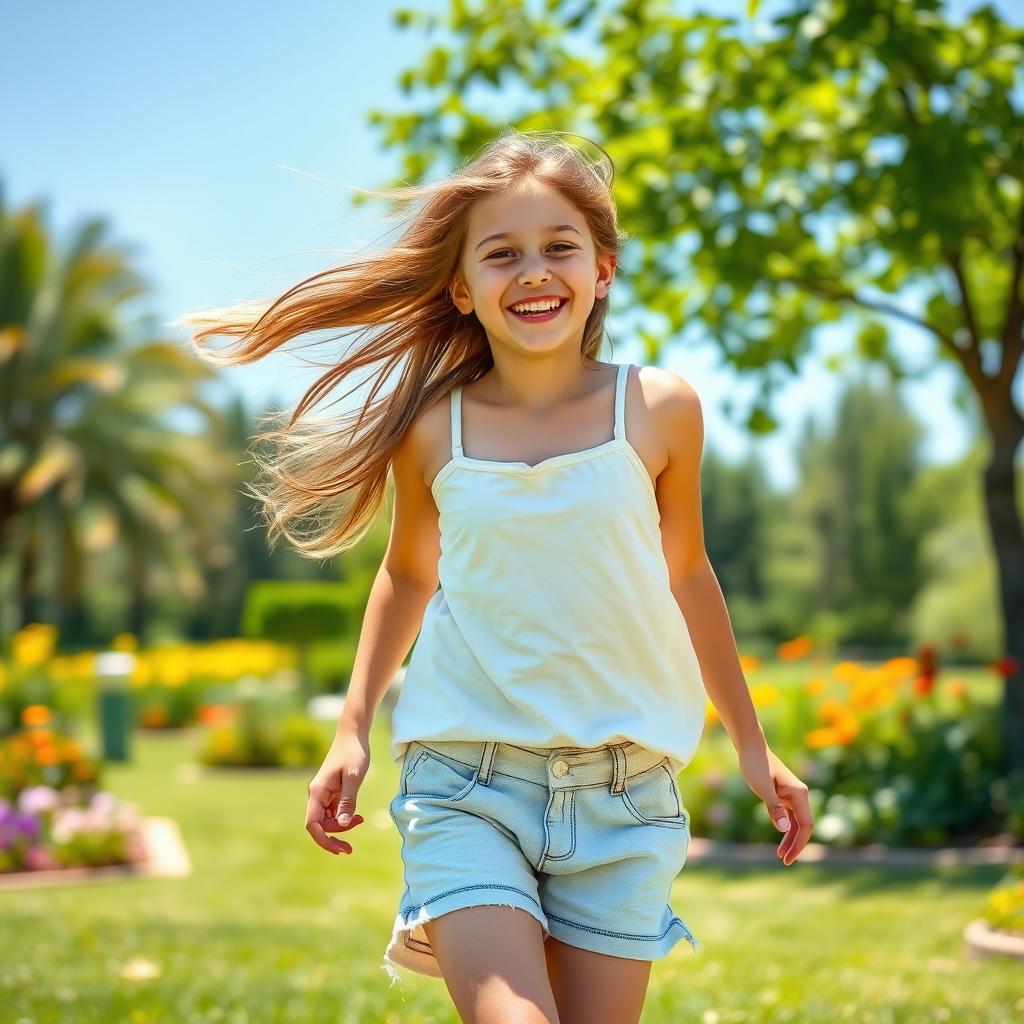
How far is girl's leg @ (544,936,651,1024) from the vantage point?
2453 mm

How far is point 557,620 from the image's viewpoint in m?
2.54

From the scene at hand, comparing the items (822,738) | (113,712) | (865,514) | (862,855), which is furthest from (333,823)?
(865,514)

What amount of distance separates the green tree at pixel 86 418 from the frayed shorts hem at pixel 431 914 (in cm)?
2012

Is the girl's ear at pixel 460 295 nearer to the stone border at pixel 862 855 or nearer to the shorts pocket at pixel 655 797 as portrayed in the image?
the shorts pocket at pixel 655 797

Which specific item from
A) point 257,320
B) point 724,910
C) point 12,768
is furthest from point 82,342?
point 257,320

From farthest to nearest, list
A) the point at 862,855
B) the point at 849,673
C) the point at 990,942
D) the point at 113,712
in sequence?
the point at 113,712 → the point at 849,673 → the point at 862,855 → the point at 990,942

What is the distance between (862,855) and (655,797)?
5922 mm

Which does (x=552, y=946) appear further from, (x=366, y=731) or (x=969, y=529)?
(x=969, y=529)

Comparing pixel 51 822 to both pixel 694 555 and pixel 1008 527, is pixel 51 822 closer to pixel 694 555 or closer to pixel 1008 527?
pixel 1008 527

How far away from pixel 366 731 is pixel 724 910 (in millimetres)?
4696

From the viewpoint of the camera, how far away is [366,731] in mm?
2689

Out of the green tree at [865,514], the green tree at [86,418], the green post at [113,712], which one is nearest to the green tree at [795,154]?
the green post at [113,712]

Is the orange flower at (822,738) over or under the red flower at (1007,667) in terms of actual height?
under

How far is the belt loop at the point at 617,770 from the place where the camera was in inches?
98.9
